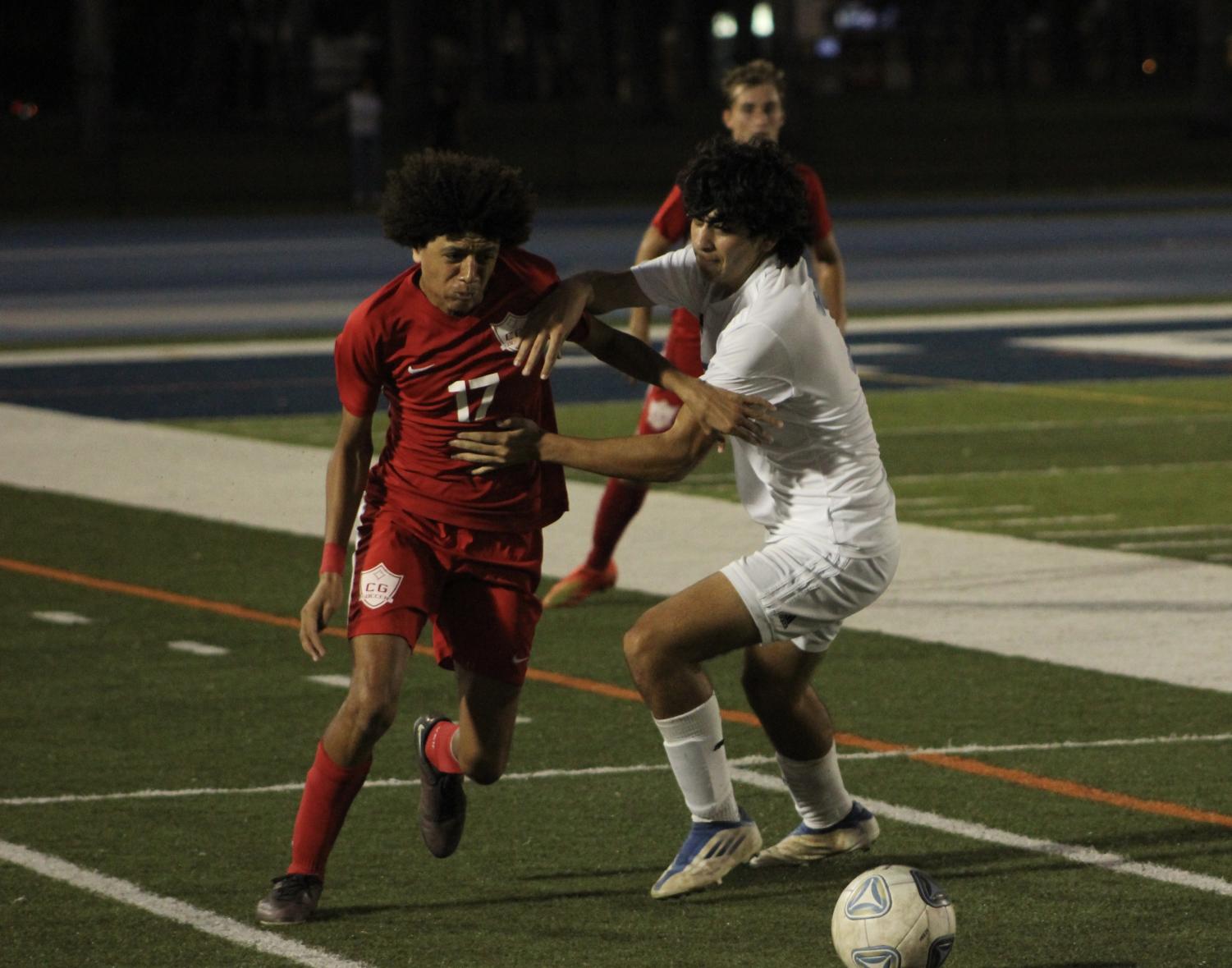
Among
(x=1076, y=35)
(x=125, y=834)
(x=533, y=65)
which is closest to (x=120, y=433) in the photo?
(x=125, y=834)

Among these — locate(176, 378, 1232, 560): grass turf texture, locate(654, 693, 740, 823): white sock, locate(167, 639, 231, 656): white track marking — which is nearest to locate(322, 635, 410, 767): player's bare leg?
locate(654, 693, 740, 823): white sock

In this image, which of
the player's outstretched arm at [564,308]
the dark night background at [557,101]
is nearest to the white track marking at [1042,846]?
the player's outstretched arm at [564,308]

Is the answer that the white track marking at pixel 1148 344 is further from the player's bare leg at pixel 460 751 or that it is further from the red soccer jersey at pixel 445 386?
the red soccer jersey at pixel 445 386

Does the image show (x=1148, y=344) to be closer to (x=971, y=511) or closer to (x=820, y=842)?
(x=971, y=511)

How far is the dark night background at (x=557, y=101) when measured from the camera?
45375 millimetres

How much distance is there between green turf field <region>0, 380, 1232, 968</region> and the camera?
620 centimetres

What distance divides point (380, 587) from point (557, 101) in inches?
3070

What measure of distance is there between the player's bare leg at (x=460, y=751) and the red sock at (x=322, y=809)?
372 mm

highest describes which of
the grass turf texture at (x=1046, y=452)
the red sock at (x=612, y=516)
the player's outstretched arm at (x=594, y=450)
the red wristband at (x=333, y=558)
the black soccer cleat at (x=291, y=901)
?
the player's outstretched arm at (x=594, y=450)

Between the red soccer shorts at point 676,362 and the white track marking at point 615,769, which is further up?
the red soccer shorts at point 676,362

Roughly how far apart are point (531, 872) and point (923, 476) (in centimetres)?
825

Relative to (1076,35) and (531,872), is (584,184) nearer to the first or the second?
(531,872)

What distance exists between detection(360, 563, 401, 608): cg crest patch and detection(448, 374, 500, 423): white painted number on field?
1.37 feet

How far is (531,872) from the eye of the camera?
6.82 meters
